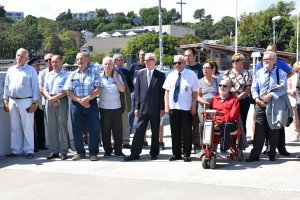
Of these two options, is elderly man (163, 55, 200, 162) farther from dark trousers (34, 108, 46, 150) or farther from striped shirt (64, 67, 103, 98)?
dark trousers (34, 108, 46, 150)

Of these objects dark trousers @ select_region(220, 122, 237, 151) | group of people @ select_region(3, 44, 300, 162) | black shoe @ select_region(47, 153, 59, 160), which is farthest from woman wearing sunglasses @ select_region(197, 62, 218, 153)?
black shoe @ select_region(47, 153, 59, 160)

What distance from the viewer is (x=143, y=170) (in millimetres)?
8086

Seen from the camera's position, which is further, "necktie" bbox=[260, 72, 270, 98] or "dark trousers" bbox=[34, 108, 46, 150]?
"dark trousers" bbox=[34, 108, 46, 150]

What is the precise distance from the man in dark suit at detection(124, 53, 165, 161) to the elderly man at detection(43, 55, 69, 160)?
4.34ft

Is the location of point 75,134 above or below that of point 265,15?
below

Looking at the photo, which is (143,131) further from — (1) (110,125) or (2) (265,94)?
(2) (265,94)

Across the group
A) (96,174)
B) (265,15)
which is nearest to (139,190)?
(96,174)

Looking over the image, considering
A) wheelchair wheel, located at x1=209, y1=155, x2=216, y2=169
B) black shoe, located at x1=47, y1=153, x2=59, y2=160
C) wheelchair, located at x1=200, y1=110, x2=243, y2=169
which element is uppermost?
wheelchair, located at x1=200, y1=110, x2=243, y2=169

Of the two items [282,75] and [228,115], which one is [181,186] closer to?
[228,115]

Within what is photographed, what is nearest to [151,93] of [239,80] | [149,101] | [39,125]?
[149,101]

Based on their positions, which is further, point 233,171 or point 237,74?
point 237,74

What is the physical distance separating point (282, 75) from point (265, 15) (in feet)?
222

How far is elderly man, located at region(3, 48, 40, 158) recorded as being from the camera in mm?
9320

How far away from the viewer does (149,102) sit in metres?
8.88
